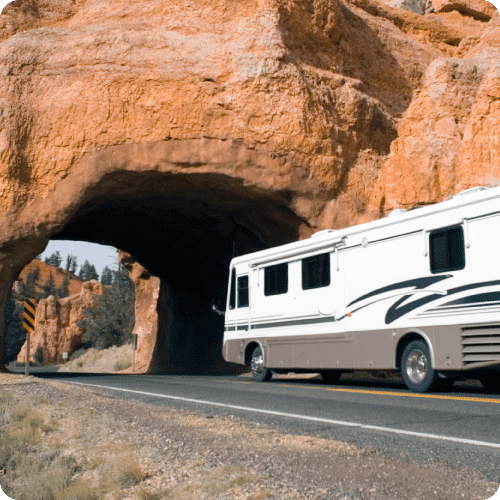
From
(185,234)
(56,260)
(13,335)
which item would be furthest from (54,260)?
(185,234)

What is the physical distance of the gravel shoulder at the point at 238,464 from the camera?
411cm

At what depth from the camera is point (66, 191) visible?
19422 mm

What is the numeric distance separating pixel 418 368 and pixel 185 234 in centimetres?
Answer: 1732

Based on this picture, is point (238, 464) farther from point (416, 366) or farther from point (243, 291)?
point (243, 291)

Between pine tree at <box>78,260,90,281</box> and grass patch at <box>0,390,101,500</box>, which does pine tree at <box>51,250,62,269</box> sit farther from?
grass patch at <box>0,390,101,500</box>

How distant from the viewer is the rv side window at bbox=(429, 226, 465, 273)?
33.8 feet

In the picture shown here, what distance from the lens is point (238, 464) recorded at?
15.8ft

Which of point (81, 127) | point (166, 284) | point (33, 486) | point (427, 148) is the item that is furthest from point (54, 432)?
point (166, 284)

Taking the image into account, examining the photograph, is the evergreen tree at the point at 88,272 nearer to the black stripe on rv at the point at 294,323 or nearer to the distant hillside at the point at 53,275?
the distant hillside at the point at 53,275

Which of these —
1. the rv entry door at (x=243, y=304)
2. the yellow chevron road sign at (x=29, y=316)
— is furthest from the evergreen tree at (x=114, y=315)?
the rv entry door at (x=243, y=304)

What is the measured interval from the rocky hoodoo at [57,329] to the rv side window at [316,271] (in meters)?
56.8

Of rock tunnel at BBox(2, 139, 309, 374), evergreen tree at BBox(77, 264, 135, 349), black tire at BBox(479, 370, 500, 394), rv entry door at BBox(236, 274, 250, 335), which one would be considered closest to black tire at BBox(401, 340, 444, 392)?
black tire at BBox(479, 370, 500, 394)

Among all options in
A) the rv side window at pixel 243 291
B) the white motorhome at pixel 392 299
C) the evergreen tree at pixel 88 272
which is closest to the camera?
the white motorhome at pixel 392 299

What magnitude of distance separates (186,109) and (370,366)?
11.4 m
